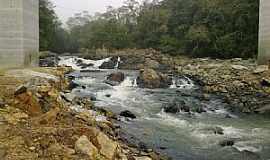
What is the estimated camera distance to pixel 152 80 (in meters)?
17.0

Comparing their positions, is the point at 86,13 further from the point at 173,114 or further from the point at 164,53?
the point at 173,114

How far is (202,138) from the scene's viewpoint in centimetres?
846

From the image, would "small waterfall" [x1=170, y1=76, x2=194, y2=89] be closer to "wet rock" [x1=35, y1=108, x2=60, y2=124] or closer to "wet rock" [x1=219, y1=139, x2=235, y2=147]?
"wet rock" [x1=219, y1=139, x2=235, y2=147]

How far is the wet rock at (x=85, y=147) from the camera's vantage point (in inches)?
190

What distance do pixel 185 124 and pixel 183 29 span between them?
22411mm

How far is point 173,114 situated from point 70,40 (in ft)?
119

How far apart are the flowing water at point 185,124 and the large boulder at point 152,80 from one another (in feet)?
1.75

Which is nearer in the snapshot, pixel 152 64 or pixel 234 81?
pixel 234 81

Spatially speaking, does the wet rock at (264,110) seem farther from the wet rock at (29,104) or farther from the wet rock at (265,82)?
the wet rock at (29,104)

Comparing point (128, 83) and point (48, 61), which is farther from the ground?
point (48, 61)

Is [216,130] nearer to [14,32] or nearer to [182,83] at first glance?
[14,32]

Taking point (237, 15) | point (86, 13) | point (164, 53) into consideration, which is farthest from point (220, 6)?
point (86, 13)

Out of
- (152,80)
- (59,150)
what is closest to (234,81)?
(152,80)

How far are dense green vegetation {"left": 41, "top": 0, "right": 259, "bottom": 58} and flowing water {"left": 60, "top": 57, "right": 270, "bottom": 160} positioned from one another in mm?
11231
